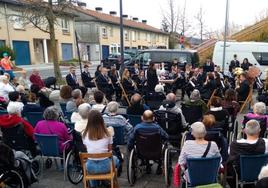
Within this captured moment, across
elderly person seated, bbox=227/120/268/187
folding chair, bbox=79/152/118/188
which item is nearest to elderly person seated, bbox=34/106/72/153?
folding chair, bbox=79/152/118/188

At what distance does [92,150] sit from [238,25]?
60.7m

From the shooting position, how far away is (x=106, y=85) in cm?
1202

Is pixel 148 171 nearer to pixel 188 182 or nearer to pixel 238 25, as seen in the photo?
pixel 188 182

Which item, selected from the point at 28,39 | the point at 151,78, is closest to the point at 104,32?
the point at 28,39

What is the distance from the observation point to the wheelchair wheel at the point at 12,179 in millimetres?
4439

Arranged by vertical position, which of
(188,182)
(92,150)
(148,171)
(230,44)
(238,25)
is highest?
(238,25)

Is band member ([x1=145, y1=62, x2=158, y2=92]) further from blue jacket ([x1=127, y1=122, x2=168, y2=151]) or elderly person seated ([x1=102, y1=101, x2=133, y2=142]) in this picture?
blue jacket ([x1=127, y1=122, x2=168, y2=151])

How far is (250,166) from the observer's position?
4.09 metres

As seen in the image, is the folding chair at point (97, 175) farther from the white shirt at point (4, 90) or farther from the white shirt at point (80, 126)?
the white shirt at point (4, 90)

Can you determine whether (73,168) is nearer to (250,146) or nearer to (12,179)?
(12,179)

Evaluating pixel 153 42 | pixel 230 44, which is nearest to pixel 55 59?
pixel 230 44

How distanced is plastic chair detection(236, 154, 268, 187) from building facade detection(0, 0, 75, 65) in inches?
A: 917

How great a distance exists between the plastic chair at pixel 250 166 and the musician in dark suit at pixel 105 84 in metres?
8.26

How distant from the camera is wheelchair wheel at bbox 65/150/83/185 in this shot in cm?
517
